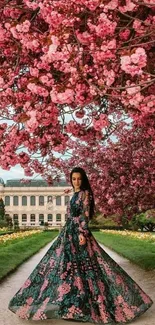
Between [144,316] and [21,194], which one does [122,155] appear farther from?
[21,194]

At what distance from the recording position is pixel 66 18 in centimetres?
620

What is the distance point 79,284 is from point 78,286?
0.03m

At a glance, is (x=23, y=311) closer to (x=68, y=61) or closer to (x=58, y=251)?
(x=58, y=251)

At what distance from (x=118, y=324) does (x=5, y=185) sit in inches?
5022

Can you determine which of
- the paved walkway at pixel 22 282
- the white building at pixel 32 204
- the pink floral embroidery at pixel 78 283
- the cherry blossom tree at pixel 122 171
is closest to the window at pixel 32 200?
the white building at pixel 32 204

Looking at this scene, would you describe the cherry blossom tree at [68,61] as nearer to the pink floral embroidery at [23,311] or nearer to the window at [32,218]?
the pink floral embroidery at [23,311]

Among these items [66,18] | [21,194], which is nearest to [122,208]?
[66,18]

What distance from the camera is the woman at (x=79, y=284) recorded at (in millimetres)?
8188

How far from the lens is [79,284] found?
830cm

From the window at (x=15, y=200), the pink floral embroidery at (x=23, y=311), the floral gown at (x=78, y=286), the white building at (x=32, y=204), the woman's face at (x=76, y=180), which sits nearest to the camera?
the floral gown at (x=78, y=286)

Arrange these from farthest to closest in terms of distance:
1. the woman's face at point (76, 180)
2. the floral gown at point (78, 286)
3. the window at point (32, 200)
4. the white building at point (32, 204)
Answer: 1. the window at point (32, 200)
2. the white building at point (32, 204)
3. the woman's face at point (76, 180)
4. the floral gown at point (78, 286)

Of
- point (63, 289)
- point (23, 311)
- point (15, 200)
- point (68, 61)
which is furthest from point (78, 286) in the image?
point (15, 200)

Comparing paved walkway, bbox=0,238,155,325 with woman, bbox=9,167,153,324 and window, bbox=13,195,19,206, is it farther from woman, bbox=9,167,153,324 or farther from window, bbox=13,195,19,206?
window, bbox=13,195,19,206

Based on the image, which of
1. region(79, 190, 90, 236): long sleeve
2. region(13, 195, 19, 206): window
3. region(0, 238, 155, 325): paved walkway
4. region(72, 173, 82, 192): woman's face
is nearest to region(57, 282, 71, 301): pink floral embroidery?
region(0, 238, 155, 325): paved walkway
